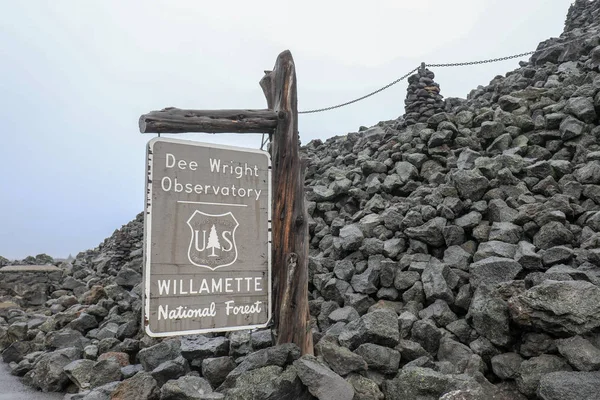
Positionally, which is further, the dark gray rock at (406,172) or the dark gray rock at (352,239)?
the dark gray rock at (406,172)

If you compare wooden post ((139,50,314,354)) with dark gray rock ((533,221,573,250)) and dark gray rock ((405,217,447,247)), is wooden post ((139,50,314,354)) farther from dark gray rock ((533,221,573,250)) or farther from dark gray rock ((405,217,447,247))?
dark gray rock ((533,221,573,250))

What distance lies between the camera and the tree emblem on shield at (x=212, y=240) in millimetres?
3930

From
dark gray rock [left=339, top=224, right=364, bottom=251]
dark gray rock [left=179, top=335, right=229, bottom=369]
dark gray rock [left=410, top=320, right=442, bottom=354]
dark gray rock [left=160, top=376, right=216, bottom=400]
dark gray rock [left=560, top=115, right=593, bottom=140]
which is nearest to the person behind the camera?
dark gray rock [left=160, top=376, right=216, bottom=400]

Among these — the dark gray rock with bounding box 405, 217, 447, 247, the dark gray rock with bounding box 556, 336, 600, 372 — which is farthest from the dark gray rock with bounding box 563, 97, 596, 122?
the dark gray rock with bounding box 556, 336, 600, 372

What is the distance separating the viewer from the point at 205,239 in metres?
3.98

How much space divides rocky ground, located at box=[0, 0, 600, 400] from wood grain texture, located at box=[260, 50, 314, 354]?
0.28 meters

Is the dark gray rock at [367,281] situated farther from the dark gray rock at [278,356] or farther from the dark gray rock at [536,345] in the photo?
the dark gray rock at [536,345]

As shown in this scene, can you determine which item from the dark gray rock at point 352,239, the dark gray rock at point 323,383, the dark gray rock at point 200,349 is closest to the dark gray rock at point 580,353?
the dark gray rock at point 323,383

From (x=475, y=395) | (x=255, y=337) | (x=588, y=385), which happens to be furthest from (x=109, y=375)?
(x=588, y=385)

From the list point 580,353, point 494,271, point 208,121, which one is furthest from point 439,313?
point 208,121

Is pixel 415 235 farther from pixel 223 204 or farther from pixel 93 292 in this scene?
pixel 93 292

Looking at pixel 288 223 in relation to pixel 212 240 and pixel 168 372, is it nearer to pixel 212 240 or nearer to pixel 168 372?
pixel 212 240

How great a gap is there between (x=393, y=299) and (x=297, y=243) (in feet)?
7.79

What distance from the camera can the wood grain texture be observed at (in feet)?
14.5
